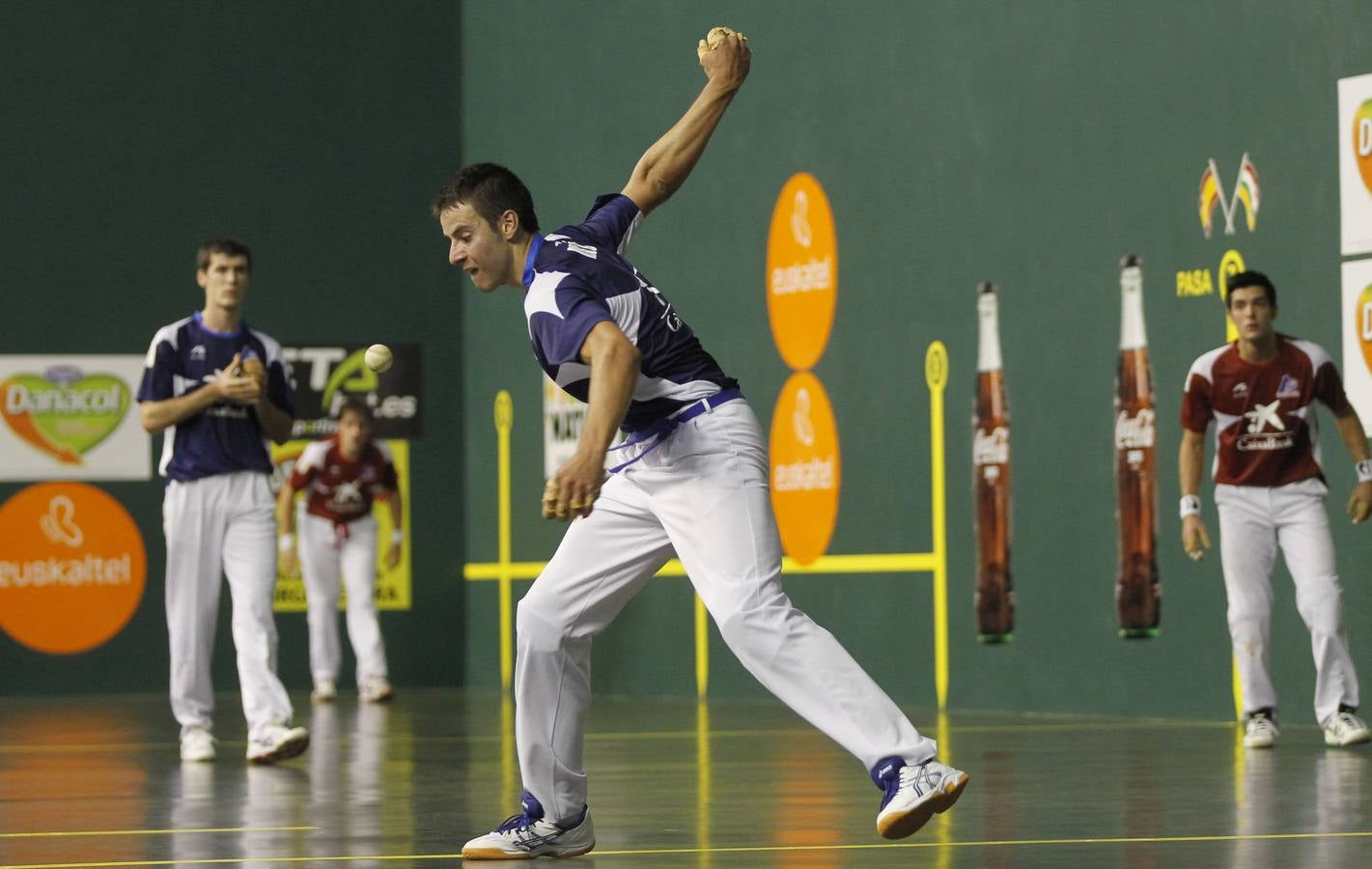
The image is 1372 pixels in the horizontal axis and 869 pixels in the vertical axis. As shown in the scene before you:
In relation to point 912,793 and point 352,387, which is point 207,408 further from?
point 352,387

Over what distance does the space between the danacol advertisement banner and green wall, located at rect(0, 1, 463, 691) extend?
4.1 inches

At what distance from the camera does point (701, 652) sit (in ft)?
40.8

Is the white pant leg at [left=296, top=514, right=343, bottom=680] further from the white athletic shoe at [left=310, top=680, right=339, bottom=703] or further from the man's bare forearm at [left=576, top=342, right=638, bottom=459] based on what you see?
the man's bare forearm at [left=576, top=342, right=638, bottom=459]

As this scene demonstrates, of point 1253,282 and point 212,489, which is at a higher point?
point 1253,282

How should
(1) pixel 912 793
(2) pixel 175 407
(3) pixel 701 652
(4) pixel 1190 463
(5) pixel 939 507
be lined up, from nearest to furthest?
(1) pixel 912 793
(2) pixel 175 407
(4) pixel 1190 463
(5) pixel 939 507
(3) pixel 701 652

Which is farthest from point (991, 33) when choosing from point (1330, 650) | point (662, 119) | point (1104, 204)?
point (1330, 650)

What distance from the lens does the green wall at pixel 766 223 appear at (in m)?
9.52

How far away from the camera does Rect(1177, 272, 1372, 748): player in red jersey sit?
8.16 metres

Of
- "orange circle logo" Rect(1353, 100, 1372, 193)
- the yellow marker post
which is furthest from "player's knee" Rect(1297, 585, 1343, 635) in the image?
"orange circle logo" Rect(1353, 100, 1372, 193)

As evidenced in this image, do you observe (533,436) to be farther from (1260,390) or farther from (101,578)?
(1260,390)

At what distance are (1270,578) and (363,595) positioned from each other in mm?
6129

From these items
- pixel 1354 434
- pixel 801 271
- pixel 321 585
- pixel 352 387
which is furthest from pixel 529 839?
pixel 352 387

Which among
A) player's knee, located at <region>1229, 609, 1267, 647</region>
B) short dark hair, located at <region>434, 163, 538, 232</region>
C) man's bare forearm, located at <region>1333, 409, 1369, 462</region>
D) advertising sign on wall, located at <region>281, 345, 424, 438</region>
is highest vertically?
advertising sign on wall, located at <region>281, 345, 424, 438</region>

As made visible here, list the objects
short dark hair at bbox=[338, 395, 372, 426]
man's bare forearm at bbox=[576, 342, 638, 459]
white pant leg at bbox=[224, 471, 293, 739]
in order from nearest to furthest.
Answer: man's bare forearm at bbox=[576, 342, 638, 459] < white pant leg at bbox=[224, 471, 293, 739] < short dark hair at bbox=[338, 395, 372, 426]
